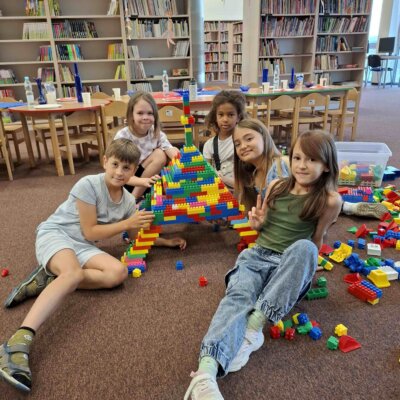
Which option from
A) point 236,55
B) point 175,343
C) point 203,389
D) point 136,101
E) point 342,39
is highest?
point 342,39

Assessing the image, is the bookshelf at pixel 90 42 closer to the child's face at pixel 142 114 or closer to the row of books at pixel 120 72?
the row of books at pixel 120 72

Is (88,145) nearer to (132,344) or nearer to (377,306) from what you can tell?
(132,344)

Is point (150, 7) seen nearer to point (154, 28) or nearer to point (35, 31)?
point (154, 28)

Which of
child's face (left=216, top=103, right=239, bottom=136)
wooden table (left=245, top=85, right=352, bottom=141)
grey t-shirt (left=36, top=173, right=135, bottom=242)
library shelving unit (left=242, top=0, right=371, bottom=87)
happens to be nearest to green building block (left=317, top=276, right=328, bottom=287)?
grey t-shirt (left=36, top=173, right=135, bottom=242)

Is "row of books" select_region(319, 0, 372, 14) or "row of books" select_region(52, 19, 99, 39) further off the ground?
"row of books" select_region(319, 0, 372, 14)

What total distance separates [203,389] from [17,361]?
0.66 m

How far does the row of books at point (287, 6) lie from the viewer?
240 inches

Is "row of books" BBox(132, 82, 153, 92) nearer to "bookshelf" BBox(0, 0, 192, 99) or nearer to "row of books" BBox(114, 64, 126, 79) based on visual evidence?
"bookshelf" BBox(0, 0, 192, 99)

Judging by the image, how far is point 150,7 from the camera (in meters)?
5.67

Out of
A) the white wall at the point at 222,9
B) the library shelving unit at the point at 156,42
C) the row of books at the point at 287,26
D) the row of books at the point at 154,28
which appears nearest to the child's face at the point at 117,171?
the library shelving unit at the point at 156,42

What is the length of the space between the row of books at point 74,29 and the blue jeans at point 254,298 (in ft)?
17.7

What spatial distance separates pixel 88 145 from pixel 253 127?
2.92 m

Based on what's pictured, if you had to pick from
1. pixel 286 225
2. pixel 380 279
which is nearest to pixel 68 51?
pixel 286 225

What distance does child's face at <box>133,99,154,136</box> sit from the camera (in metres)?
2.52
